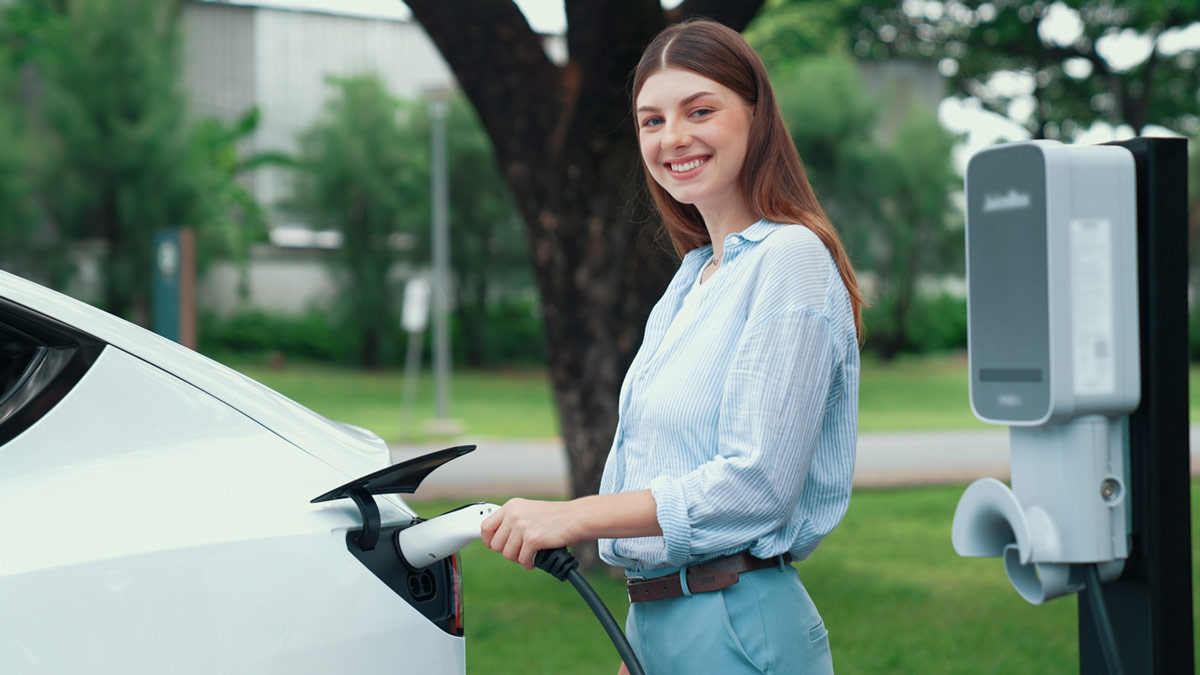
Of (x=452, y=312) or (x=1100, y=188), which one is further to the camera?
(x=452, y=312)

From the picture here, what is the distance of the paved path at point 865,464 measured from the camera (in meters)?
9.84

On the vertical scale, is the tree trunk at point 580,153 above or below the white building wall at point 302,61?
below

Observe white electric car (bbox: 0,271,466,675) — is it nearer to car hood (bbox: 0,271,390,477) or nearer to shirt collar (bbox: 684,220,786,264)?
car hood (bbox: 0,271,390,477)

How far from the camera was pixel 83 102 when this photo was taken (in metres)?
25.5

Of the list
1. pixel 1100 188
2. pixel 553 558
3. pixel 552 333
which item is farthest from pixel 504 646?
pixel 1100 188

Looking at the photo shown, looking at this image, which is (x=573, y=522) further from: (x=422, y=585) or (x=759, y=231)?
(x=759, y=231)

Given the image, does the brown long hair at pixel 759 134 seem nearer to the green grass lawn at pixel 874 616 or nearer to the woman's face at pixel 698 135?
the woman's face at pixel 698 135

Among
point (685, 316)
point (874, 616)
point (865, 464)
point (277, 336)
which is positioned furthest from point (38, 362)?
point (277, 336)

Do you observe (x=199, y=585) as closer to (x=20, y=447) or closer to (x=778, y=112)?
(x=20, y=447)

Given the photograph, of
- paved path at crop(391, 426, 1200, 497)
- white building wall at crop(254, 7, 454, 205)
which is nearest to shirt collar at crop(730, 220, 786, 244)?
paved path at crop(391, 426, 1200, 497)

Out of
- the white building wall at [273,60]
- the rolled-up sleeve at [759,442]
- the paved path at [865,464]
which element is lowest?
the paved path at [865,464]

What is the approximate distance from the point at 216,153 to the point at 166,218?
2.69 m

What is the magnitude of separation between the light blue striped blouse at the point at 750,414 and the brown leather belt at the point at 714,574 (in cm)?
2

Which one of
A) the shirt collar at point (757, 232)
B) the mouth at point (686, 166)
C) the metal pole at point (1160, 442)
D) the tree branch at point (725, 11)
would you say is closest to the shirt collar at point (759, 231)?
the shirt collar at point (757, 232)
